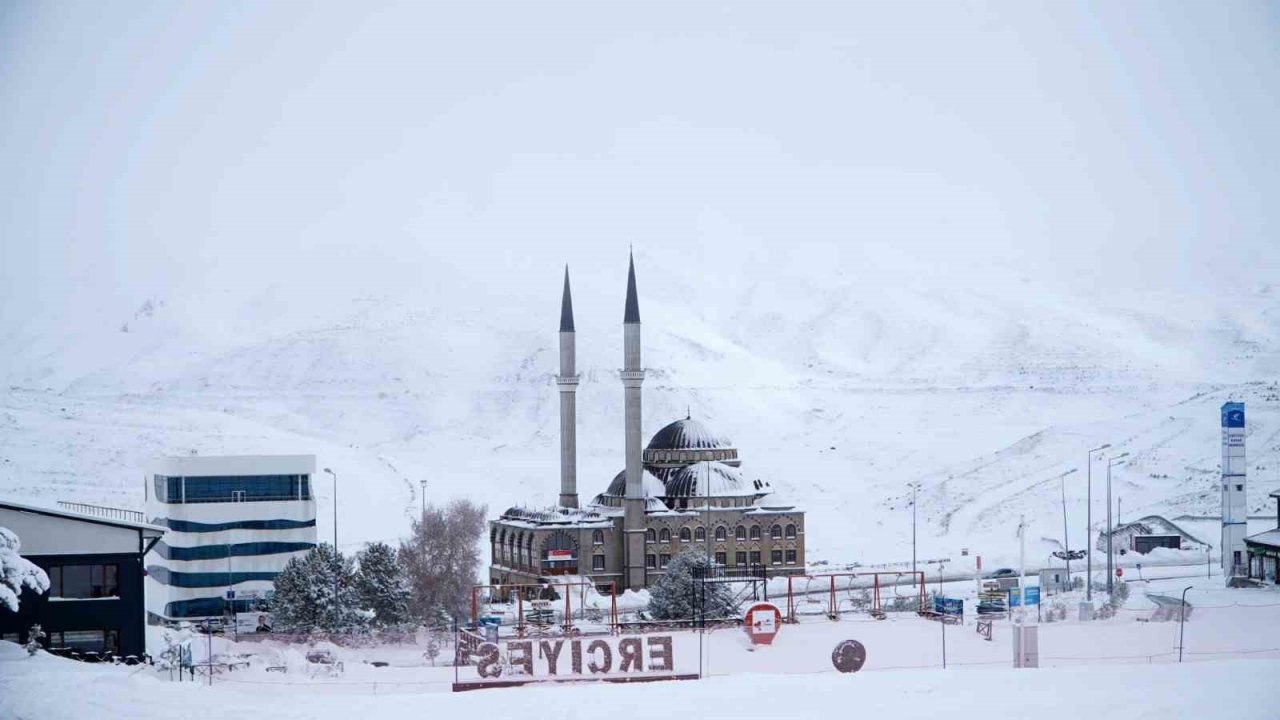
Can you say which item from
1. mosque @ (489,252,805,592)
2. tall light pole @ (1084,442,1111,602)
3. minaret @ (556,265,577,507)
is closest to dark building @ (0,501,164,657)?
tall light pole @ (1084,442,1111,602)

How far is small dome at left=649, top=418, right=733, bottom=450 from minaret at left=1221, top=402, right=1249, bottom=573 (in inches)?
1250

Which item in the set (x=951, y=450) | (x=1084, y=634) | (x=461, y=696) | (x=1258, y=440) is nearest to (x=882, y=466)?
(x=951, y=450)

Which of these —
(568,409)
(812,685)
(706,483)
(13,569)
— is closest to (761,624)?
(812,685)

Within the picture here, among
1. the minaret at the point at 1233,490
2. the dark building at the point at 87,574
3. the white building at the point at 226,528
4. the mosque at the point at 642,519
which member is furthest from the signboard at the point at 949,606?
the dark building at the point at 87,574

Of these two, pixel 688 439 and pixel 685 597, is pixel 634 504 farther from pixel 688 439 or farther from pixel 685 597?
pixel 685 597

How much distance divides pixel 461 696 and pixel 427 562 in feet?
123

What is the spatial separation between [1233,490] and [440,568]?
3979 centimetres

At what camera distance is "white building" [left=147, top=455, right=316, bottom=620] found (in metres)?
78.6

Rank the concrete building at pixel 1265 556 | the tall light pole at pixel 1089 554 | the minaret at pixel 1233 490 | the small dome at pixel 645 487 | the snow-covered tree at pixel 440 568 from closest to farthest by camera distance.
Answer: the concrete building at pixel 1265 556, the tall light pole at pixel 1089 554, the snow-covered tree at pixel 440 568, the minaret at pixel 1233 490, the small dome at pixel 645 487

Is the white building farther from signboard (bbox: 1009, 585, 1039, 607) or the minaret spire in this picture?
signboard (bbox: 1009, 585, 1039, 607)

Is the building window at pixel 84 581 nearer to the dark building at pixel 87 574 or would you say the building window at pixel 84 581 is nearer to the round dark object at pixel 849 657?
the dark building at pixel 87 574

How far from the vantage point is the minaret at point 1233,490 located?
3068 inches

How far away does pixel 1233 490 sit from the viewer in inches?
3071

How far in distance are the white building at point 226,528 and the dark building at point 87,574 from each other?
2791 centimetres
